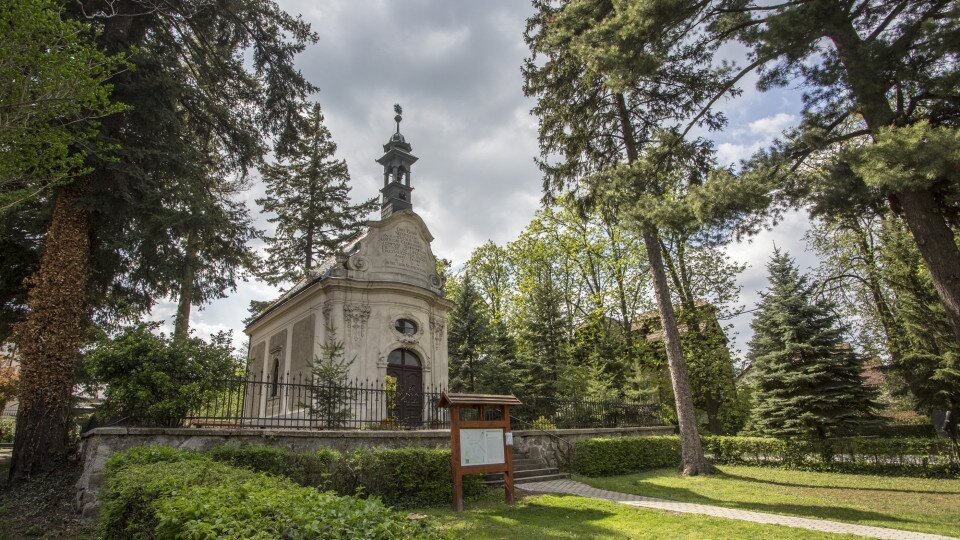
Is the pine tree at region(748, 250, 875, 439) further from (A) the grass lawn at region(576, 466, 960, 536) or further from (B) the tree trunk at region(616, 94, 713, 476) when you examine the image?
(B) the tree trunk at region(616, 94, 713, 476)

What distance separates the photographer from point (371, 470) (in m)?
9.35

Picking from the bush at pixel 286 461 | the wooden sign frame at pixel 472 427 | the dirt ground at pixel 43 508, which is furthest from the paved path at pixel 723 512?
the dirt ground at pixel 43 508

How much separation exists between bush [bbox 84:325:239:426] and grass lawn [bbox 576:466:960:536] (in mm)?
9109

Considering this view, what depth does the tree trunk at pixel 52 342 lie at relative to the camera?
9.69 meters

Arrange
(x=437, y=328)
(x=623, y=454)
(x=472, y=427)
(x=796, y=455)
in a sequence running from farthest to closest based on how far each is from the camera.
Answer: (x=437, y=328)
(x=796, y=455)
(x=623, y=454)
(x=472, y=427)

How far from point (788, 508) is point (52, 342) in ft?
47.3

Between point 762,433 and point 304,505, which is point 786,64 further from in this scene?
point 762,433

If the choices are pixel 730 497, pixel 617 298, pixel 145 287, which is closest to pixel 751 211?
pixel 730 497

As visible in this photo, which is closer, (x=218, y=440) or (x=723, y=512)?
(x=723, y=512)

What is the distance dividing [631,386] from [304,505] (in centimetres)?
1981

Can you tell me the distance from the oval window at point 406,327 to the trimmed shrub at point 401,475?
7.91 metres

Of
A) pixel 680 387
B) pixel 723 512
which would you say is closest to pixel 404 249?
pixel 680 387

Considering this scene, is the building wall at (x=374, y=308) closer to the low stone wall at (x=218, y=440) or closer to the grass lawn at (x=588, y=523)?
the low stone wall at (x=218, y=440)

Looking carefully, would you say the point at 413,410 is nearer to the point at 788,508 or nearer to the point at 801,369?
the point at 788,508
